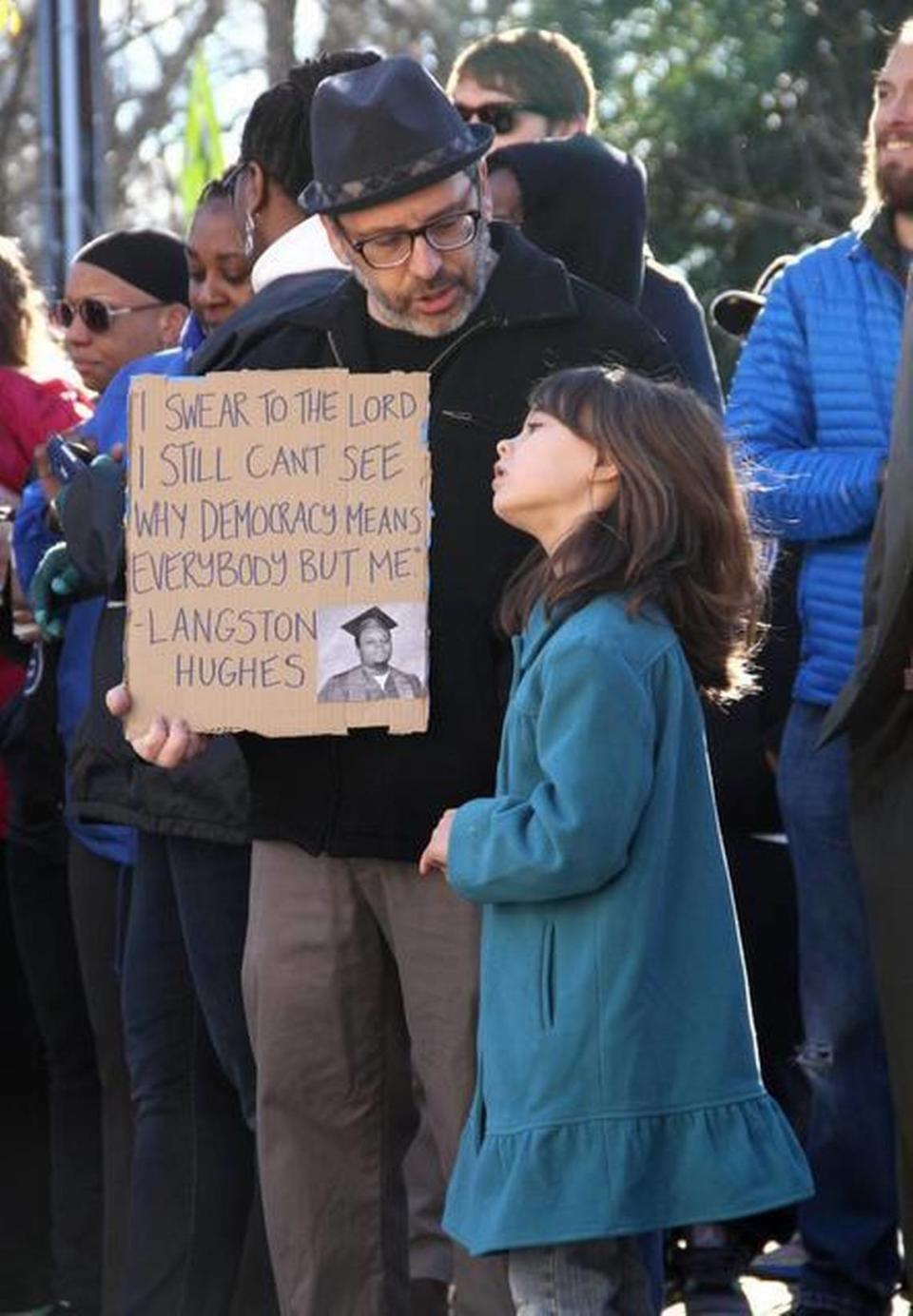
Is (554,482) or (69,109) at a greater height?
(69,109)

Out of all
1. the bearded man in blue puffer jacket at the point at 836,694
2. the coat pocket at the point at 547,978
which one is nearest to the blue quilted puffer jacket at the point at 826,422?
the bearded man in blue puffer jacket at the point at 836,694

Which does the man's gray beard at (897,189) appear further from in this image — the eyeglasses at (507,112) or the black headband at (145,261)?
the black headband at (145,261)

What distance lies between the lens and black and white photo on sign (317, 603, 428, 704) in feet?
15.0

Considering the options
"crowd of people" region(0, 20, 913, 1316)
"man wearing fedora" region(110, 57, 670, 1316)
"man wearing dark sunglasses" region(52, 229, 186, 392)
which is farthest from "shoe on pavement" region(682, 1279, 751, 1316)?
"man wearing dark sunglasses" region(52, 229, 186, 392)

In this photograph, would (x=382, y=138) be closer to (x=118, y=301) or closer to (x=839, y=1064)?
(x=118, y=301)

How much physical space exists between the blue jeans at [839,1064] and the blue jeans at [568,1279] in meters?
1.36

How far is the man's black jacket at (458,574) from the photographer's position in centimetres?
471

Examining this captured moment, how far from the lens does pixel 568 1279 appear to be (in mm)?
4312

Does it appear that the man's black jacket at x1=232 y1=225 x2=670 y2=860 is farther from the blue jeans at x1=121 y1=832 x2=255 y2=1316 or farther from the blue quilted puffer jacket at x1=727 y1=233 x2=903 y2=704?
the blue quilted puffer jacket at x1=727 y1=233 x2=903 y2=704

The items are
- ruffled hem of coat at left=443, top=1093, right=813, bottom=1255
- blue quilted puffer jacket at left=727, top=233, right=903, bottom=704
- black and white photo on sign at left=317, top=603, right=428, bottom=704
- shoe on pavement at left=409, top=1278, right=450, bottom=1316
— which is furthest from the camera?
blue quilted puffer jacket at left=727, top=233, right=903, bottom=704

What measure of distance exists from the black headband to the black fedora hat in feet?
5.42

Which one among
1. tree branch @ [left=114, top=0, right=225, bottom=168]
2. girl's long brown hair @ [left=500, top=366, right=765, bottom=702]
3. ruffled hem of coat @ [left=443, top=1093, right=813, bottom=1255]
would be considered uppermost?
tree branch @ [left=114, top=0, right=225, bottom=168]

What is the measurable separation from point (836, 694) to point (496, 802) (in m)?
1.41

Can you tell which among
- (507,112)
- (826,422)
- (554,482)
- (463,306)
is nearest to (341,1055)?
(554,482)
